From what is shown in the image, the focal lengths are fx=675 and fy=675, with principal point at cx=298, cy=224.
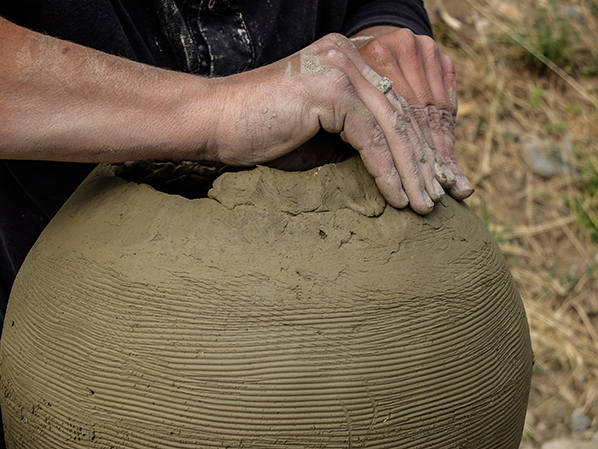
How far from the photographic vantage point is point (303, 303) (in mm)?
1143

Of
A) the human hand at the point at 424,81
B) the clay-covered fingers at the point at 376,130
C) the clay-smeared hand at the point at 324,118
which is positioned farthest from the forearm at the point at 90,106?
the human hand at the point at 424,81

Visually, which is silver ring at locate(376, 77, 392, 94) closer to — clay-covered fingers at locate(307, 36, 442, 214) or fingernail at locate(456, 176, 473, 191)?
clay-covered fingers at locate(307, 36, 442, 214)

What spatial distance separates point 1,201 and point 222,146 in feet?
2.33

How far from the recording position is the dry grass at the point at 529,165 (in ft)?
10.1

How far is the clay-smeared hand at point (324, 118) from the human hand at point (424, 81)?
0.66ft

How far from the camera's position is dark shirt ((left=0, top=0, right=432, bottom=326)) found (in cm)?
151

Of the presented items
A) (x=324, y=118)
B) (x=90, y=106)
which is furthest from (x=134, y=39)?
(x=324, y=118)

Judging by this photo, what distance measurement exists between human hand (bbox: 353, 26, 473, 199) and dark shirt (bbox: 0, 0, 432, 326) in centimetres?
35

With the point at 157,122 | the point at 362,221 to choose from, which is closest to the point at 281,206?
the point at 362,221

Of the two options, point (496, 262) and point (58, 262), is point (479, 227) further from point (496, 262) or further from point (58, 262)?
point (58, 262)

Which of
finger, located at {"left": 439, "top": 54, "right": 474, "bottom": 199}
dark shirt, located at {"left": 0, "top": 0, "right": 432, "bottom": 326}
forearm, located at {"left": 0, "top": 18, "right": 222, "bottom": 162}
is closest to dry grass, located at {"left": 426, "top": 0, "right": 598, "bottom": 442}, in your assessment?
finger, located at {"left": 439, "top": 54, "right": 474, "bottom": 199}

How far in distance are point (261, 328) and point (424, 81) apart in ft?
2.60

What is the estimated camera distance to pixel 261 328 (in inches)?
44.4

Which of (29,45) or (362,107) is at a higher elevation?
(29,45)
